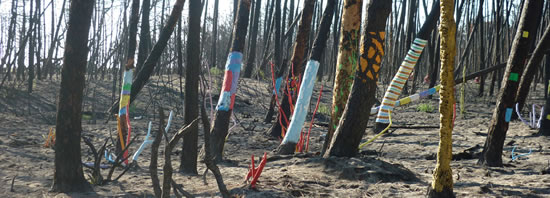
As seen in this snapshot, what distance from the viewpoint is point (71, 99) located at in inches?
119

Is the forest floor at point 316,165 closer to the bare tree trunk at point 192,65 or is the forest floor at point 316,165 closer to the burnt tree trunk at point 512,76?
the burnt tree trunk at point 512,76

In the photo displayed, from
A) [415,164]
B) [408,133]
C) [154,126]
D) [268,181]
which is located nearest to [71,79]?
[268,181]

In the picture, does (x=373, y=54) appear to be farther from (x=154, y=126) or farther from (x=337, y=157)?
(x=154, y=126)

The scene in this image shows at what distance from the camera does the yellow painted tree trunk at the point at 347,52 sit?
4.05 meters

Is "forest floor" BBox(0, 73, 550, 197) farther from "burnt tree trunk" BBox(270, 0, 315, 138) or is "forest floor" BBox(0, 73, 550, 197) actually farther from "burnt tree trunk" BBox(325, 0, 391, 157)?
"burnt tree trunk" BBox(270, 0, 315, 138)

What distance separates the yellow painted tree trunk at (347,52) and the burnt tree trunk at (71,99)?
6.88 feet

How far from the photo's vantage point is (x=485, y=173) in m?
3.55

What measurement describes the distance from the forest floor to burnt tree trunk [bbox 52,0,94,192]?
0.16 meters

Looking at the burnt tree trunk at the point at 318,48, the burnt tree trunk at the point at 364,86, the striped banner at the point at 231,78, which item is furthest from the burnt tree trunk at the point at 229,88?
the burnt tree trunk at the point at 364,86

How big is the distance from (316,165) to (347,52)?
1185 mm

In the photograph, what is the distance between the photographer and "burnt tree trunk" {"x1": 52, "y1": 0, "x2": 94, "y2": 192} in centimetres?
302

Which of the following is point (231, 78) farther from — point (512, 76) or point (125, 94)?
point (512, 76)

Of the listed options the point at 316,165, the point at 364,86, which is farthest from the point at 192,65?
the point at 364,86

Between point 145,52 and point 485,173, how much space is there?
3512 millimetres
